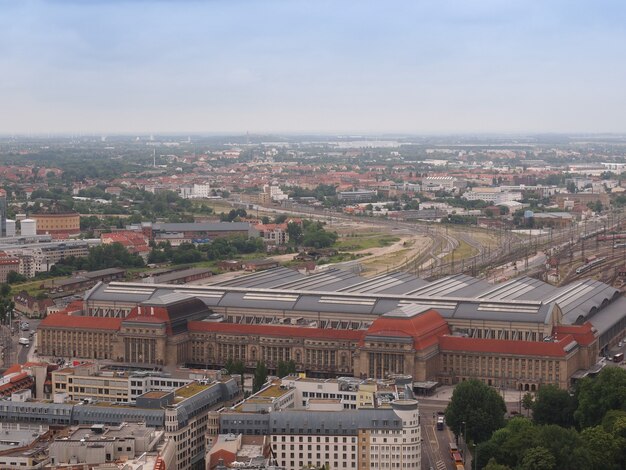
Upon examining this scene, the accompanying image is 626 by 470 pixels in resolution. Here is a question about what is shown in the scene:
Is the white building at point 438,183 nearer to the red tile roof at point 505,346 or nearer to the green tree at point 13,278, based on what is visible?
the green tree at point 13,278

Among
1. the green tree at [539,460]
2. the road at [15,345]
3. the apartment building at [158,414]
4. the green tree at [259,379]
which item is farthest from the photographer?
the road at [15,345]

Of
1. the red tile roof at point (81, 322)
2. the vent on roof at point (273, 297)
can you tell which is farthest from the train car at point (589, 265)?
the red tile roof at point (81, 322)

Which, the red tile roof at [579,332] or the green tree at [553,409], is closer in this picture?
the green tree at [553,409]

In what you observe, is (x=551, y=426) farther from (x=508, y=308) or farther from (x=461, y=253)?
(x=461, y=253)

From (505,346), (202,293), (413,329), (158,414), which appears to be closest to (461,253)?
(202,293)

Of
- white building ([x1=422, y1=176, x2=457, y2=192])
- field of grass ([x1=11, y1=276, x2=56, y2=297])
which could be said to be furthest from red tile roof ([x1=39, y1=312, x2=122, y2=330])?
white building ([x1=422, y1=176, x2=457, y2=192])

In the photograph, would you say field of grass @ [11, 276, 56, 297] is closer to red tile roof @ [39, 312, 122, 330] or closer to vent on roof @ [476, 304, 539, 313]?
red tile roof @ [39, 312, 122, 330]
